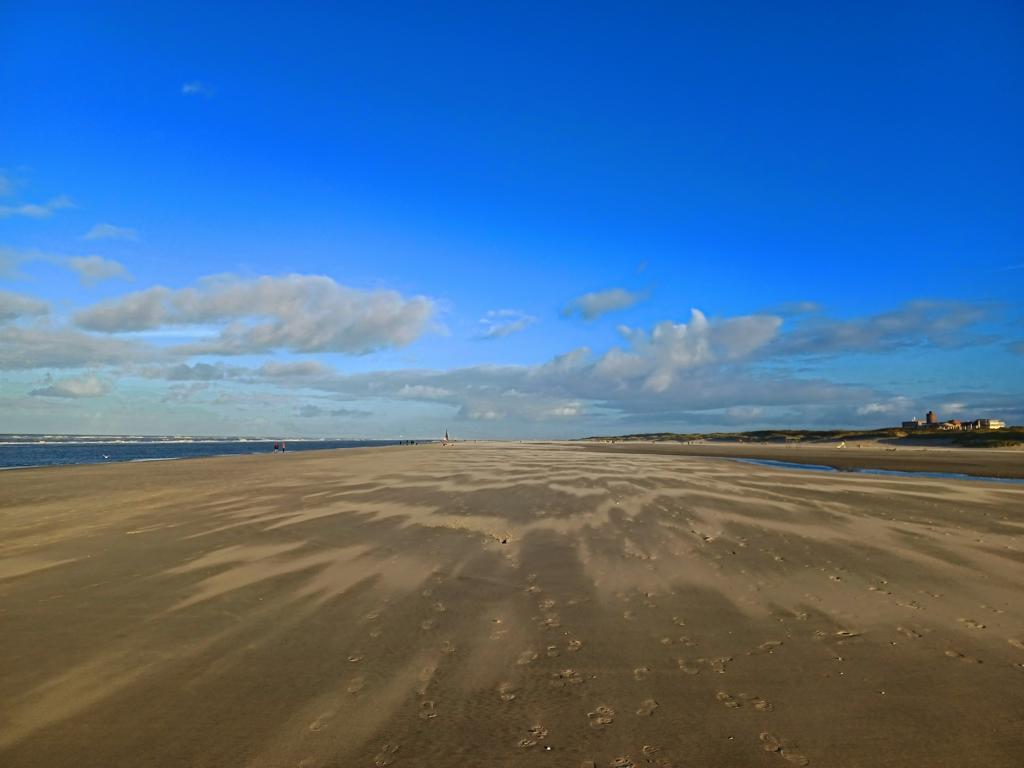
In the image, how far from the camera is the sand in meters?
4.00

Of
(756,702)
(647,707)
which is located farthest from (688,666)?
(647,707)

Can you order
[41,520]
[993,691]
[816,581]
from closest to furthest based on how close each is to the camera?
[993,691]
[816,581]
[41,520]

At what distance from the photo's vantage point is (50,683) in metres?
4.97

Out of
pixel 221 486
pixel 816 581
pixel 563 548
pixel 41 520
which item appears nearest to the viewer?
pixel 816 581

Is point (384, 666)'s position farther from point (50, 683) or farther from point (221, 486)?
point (221, 486)

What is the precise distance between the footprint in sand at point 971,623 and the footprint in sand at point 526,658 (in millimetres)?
5153

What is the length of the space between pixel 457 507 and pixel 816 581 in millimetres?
9640

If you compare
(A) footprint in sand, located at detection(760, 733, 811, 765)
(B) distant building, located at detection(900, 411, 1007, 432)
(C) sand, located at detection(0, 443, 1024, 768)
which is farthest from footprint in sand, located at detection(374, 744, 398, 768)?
(B) distant building, located at detection(900, 411, 1007, 432)

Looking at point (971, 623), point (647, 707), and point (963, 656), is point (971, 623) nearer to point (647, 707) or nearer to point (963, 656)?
point (963, 656)

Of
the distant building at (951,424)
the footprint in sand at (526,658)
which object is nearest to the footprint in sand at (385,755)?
the footprint in sand at (526,658)

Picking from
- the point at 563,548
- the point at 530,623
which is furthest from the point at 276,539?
the point at 530,623

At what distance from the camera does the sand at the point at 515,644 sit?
4004 millimetres

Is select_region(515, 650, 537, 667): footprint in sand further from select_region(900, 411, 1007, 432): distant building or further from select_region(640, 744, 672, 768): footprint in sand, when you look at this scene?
select_region(900, 411, 1007, 432): distant building

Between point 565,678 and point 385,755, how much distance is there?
1.86 metres
